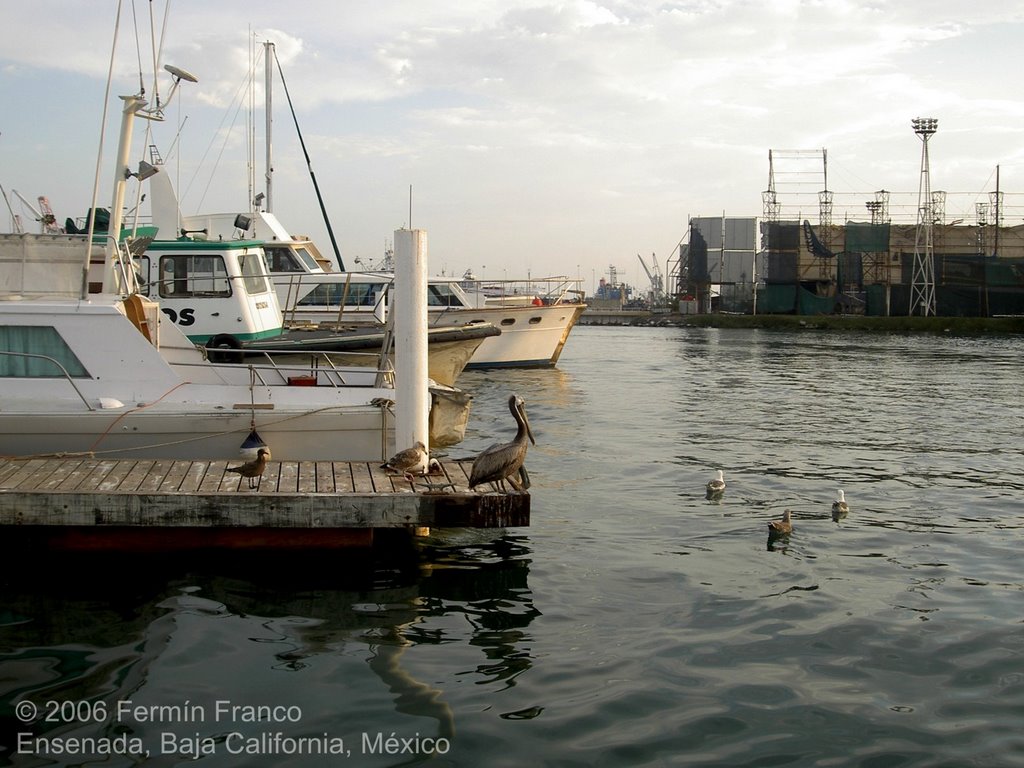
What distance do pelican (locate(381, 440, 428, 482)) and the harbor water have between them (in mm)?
935

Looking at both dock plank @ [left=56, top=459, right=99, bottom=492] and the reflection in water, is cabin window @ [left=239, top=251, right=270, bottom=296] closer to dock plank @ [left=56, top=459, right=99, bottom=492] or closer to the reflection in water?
dock plank @ [left=56, top=459, right=99, bottom=492]

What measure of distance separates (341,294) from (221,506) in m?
21.1

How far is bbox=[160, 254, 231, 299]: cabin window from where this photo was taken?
57.3 ft

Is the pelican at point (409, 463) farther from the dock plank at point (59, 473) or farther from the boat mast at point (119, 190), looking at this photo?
the boat mast at point (119, 190)

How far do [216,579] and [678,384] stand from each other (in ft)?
73.6

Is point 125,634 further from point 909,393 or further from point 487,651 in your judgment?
point 909,393

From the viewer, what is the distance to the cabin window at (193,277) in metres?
17.5

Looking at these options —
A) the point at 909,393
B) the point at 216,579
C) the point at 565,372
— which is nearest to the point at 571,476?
the point at 216,579

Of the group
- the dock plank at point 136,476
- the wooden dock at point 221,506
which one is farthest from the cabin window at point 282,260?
the wooden dock at point 221,506

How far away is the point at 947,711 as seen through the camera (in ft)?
22.4

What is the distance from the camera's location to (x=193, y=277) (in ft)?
57.5

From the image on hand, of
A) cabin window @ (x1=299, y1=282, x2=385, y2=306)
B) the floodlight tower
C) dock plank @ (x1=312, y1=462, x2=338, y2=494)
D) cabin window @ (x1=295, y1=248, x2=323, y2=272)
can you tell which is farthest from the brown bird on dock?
the floodlight tower

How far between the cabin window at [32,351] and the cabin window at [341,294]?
17.1 meters

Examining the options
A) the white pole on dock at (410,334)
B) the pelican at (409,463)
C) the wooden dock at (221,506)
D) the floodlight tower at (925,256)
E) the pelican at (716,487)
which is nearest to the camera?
the wooden dock at (221,506)
